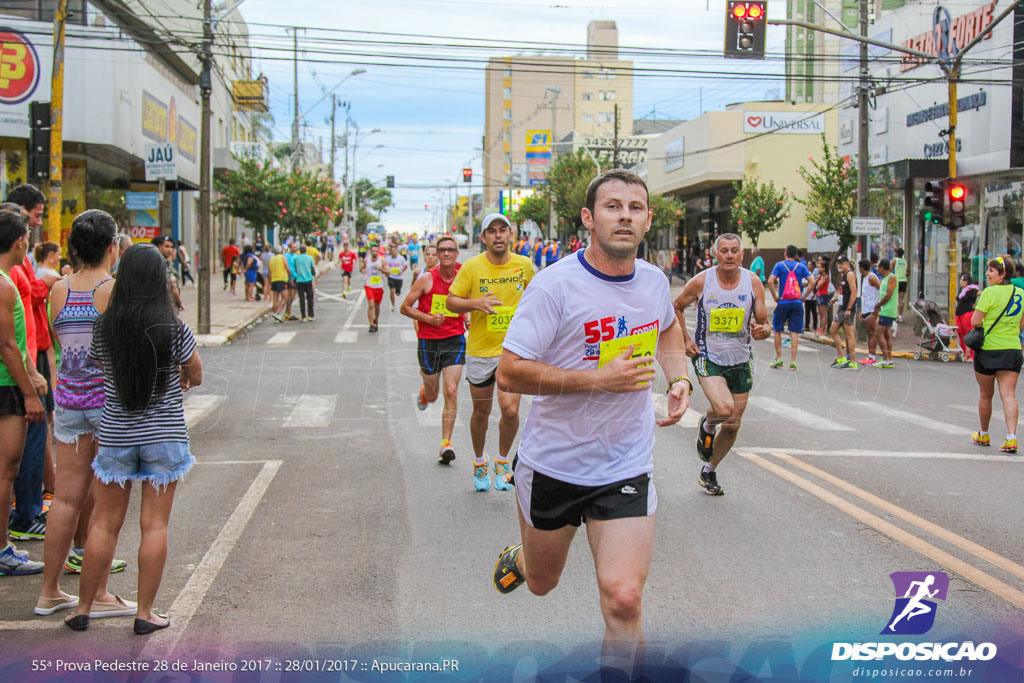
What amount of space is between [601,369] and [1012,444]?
769 cm

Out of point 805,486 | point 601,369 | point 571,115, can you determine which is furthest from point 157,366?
point 571,115

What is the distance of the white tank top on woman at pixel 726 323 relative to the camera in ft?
26.1

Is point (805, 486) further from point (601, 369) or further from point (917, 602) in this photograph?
point (601, 369)

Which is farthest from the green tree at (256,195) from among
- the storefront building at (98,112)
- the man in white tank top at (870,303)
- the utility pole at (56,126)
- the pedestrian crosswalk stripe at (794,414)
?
the pedestrian crosswalk stripe at (794,414)

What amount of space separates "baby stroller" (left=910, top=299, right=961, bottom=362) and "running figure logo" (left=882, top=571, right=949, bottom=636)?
49.3 feet

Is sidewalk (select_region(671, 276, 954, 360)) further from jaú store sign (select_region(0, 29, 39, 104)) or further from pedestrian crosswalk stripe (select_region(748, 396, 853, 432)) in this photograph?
jaú store sign (select_region(0, 29, 39, 104))

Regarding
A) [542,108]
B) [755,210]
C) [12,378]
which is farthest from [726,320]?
[542,108]

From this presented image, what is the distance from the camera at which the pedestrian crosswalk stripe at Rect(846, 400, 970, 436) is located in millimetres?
11424

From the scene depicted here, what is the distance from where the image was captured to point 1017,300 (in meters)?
9.92

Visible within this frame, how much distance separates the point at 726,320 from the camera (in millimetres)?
7977

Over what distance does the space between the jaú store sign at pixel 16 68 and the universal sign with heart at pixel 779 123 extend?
114ft

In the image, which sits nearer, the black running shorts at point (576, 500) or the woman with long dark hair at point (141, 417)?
the black running shorts at point (576, 500)

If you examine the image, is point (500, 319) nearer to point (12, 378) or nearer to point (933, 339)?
point (12, 378)

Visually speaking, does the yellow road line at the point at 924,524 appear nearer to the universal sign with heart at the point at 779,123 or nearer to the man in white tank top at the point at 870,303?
the man in white tank top at the point at 870,303
